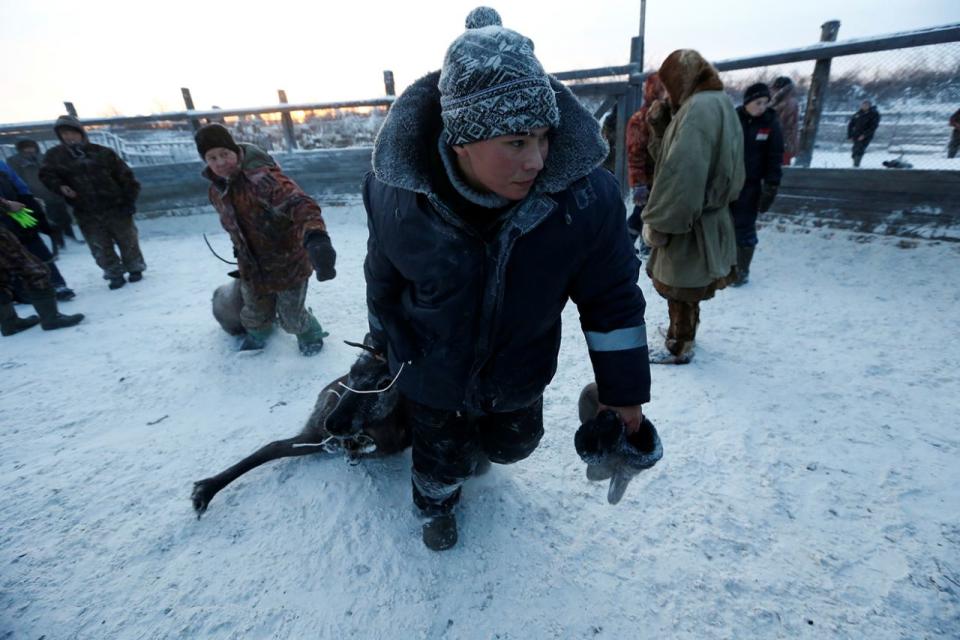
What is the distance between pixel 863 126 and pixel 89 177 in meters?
9.38

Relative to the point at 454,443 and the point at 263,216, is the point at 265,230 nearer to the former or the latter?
the point at 263,216

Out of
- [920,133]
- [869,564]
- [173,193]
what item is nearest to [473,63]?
[869,564]

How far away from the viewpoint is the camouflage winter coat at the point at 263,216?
9.41ft

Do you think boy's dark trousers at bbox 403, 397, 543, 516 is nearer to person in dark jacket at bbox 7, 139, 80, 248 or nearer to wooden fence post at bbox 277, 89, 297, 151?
person in dark jacket at bbox 7, 139, 80, 248

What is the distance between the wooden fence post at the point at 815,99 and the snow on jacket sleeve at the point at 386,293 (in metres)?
5.63

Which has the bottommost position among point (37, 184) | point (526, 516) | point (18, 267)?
point (526, 516)

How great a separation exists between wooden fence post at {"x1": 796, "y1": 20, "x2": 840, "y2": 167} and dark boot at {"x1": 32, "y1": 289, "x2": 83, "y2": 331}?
7.98 meters

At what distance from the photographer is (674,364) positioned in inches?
121

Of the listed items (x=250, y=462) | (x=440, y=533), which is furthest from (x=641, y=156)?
(x=250, y=462)

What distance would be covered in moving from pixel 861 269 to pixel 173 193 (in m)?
10.4

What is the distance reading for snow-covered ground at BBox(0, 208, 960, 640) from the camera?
5.01ft

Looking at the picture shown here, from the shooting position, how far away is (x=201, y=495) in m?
1.93

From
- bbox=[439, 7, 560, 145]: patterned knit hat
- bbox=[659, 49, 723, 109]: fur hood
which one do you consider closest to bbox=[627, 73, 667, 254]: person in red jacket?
bbox=[659, 49, 723, 109]: fur hood

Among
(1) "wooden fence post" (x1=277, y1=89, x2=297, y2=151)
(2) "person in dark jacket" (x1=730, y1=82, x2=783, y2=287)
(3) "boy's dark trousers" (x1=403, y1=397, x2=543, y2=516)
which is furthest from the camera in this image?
(1) "wooden fence post" (x1=277, y1=89, x2=297, y2=151)
